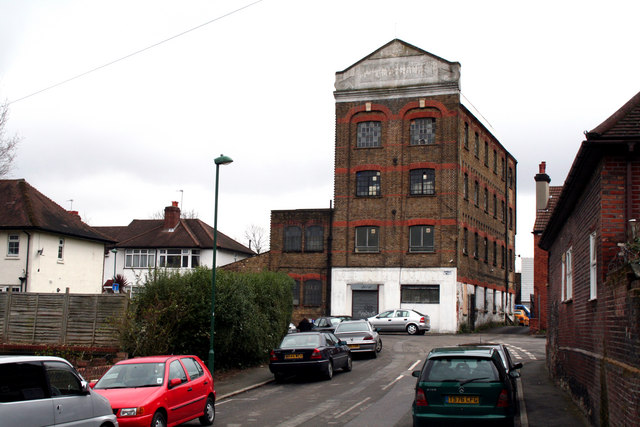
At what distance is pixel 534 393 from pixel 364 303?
27.1m

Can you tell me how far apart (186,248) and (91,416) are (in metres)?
49.8

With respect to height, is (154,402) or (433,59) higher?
(433,59)

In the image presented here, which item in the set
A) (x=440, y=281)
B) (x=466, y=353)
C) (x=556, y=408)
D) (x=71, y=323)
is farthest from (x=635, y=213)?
(x=440, y=281)

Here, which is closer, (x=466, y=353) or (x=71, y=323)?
(x=466, y=353)

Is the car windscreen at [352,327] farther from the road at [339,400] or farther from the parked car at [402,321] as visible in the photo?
the parked car at [402,321]

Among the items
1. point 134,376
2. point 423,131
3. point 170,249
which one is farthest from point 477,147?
point 134,376

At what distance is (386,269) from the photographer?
1721 inches

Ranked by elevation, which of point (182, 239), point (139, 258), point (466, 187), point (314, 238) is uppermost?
point (466, 187)

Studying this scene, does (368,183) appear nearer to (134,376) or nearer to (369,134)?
(369,134)

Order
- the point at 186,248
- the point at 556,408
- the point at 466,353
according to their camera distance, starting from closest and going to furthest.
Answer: the point at 466,353 → the point at 556,408 → the point at 186,248

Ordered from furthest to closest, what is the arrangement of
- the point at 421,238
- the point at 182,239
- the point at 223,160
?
the point at 182,239, the point at 421,238, the point at 223,160

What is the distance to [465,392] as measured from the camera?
36.2 ft

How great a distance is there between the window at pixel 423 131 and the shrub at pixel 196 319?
71.8 feet

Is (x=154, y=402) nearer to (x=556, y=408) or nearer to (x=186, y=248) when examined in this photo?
(x=556, y=408)
